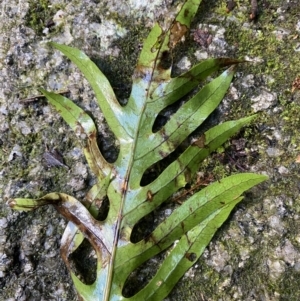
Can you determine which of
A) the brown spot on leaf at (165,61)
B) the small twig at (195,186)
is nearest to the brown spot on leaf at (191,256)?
the small twig at (195,186)

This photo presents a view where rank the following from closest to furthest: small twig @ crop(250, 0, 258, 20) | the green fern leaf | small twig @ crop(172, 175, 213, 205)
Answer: the green fern leaf
small twig @ crop(172, 175, 213, 205)
small twig @ crop(250, 0, 258, 20)

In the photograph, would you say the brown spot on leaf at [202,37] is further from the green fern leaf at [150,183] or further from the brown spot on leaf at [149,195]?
the brown spot on leaf at [149,195]

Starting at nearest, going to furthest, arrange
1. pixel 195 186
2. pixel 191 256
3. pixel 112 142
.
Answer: pixel 191 256 → pixel 195 186 → pixel 112 142

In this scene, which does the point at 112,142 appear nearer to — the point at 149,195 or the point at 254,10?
the point at 149,195

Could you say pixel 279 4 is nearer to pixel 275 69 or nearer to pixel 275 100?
pixel 275 69

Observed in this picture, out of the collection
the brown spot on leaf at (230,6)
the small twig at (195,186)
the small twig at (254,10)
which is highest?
the brown spot on leaf at (230,6)

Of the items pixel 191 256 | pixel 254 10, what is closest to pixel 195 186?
pixel 191 256

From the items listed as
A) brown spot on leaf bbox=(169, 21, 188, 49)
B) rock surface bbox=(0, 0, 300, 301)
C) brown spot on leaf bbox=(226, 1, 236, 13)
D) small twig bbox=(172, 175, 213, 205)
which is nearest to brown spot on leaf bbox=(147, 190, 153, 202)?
small twig bbox=(172, 175, 213, 205)

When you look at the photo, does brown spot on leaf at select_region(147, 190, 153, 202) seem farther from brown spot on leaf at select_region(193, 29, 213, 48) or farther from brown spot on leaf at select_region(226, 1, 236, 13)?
brown spot on leaf at select_region(226, 1, 236, 13)
